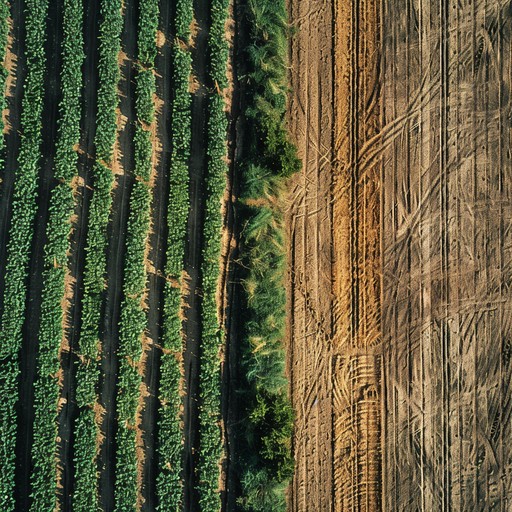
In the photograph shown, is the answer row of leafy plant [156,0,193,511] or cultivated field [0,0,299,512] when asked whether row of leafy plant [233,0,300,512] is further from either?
row of leafy plant [156,0,193,511]

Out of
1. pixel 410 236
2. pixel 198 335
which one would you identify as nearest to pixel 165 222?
pixel 198 335

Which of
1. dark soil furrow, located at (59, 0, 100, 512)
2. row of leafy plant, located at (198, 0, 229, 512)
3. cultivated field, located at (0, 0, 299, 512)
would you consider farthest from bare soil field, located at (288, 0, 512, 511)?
dark soil furrow, located at (59, 0, 100, 512)

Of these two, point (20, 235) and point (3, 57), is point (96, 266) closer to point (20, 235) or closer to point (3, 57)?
point (20, 235)

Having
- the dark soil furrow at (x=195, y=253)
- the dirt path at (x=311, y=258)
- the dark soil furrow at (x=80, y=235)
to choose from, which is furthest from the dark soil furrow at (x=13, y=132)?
the dirt path at (x=311, y=258)

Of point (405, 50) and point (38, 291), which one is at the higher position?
point (405, 50)

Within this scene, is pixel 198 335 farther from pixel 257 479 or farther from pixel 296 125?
pixel 296 125

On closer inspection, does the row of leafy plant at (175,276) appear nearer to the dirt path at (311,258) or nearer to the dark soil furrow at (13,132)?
the dirt path at (311,258)
